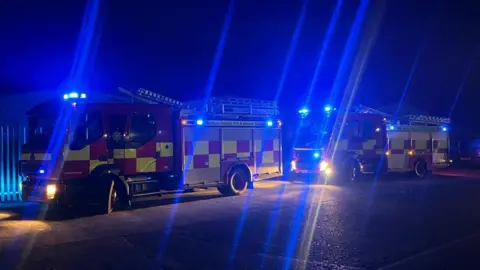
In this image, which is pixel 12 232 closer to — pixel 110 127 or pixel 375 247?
pixel 110 127

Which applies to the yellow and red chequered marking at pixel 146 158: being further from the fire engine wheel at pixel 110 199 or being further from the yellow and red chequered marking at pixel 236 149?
the yellow and red chequered marking at pixel 236 149

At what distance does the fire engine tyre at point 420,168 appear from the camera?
17.8 m

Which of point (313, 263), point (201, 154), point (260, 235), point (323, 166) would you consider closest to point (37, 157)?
point (201, 154)

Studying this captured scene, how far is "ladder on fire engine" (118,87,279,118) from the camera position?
10.8 m

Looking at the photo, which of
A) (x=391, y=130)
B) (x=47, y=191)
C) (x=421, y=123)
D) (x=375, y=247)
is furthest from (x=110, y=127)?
(x=421, y=123)

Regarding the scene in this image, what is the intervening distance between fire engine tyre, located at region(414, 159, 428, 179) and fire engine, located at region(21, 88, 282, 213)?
25.6 feet

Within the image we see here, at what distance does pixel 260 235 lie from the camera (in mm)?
7457

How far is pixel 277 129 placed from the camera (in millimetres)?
13672

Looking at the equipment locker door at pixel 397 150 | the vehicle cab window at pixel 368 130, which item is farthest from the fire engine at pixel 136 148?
the equipment locker door at pixel 397 150

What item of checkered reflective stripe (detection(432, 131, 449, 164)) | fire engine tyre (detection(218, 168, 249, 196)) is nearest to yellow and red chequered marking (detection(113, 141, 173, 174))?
fire engine tyre (detection(218, 168, 249, 196))

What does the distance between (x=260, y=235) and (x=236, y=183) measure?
5.10 meters

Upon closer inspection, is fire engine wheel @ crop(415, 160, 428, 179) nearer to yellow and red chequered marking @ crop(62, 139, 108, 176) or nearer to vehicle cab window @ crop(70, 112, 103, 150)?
yellow and red chequered marking @ crop(62, 139, 108, 176)

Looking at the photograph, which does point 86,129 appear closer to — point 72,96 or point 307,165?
point 72,96

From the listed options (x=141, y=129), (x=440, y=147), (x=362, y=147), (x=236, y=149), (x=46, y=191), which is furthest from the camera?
(x=440, y=147)
